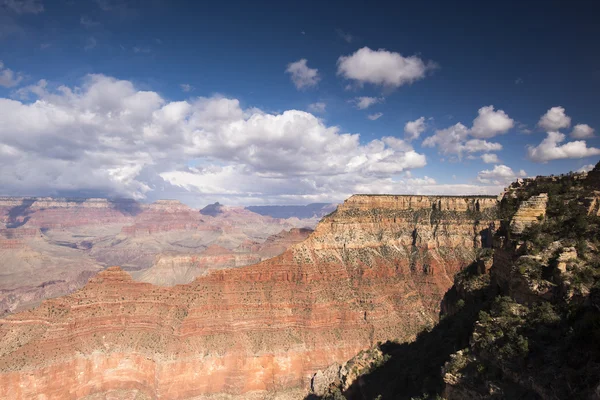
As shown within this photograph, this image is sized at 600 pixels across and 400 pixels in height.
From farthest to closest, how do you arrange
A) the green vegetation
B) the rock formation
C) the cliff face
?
the cliff face, the rock formation, the green vegetation

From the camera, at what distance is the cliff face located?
57719 mm

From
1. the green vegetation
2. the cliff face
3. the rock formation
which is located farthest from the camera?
the cliff face

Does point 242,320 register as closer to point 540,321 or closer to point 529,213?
point 529,213

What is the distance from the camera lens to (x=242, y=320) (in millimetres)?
67250

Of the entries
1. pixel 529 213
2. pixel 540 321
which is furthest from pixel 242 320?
pixel 540 321

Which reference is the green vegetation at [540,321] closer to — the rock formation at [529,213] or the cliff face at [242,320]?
the rock formation at [529,213]

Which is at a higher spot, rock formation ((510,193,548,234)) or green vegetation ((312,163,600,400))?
rock formation ((510,193,548,234))

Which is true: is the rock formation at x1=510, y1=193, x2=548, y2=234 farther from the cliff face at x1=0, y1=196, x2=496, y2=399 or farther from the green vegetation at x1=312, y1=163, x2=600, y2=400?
the cliff face at x1=0, y1=196, x2=496, y2=399

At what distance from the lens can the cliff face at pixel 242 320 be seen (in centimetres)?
5772

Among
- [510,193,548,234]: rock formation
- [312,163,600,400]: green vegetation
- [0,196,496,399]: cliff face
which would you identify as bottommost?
[0,196,496,399]: cliff face

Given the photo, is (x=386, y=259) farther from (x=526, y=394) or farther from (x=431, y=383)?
(x=526, y=394)

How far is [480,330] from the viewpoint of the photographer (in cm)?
2220

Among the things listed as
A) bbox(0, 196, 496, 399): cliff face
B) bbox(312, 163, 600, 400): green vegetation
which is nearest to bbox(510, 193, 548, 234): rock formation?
bbox(312, 163, 600, 400): green vegetation

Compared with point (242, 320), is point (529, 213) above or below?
above
